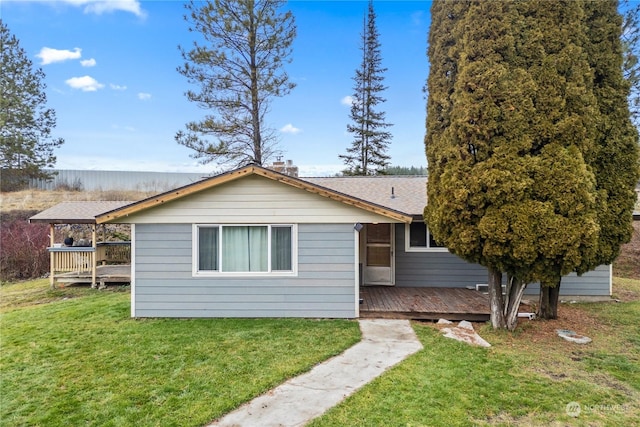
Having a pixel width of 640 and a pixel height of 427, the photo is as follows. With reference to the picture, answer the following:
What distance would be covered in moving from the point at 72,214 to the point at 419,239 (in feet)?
34.3

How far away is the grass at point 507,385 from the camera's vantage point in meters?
3.36

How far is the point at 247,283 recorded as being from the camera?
661 centimetres

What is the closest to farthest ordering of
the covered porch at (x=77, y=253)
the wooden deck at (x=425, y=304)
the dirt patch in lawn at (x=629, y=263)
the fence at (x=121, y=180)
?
1. the wooden deck at (x=425, y=304)
2. the covered porch at (x=77, y=253)
3. the dirt patch in lawn at (x=629, y=263)
4. the fence at (x=121, y=180)

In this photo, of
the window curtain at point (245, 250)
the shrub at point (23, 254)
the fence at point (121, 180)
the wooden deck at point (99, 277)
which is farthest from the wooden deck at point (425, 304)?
the fence at point (121, 180)

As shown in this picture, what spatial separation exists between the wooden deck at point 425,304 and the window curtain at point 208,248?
3.24m

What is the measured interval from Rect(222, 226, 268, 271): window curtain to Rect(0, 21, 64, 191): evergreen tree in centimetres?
1612

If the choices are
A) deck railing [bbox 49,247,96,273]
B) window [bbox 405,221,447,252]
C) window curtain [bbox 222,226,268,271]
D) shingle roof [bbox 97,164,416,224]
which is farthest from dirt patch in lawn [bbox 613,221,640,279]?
deck railing [bbox 49,247,96,273]

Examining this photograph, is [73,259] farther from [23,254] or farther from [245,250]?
[245,250]

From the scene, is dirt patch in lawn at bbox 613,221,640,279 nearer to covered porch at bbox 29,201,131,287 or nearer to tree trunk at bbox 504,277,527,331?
tree trunk at bbox 504,277,527,331

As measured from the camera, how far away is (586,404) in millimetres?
3611

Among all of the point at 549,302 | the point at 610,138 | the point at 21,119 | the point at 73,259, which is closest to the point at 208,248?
the point at 73,259

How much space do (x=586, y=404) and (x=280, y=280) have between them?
4.89m

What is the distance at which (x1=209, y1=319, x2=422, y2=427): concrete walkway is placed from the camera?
3.37 metres

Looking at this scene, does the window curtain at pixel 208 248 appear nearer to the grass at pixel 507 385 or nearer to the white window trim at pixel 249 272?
the white window trim at pixel 249 272
